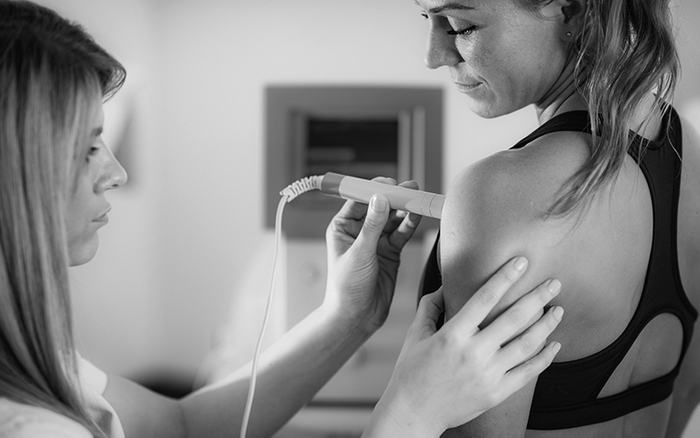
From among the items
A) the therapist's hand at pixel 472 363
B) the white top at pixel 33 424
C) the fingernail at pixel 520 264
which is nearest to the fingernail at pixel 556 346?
the therapist's hand at pixel 472 363

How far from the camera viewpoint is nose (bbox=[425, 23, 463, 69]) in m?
0.77

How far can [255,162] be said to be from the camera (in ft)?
8.93

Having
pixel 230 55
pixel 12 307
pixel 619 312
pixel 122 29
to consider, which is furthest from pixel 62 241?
pixel 230 55

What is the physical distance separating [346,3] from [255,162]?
791mm

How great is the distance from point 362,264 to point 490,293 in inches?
14.0

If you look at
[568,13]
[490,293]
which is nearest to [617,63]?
[568,13]

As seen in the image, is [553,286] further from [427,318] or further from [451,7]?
[451,7]

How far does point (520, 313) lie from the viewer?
0.64 m

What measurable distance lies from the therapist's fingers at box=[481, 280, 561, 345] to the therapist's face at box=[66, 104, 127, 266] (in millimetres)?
487

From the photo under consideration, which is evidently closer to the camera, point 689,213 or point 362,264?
point 689,213

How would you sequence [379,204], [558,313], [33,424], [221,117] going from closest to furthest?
[33,424], [558,313], [379,204], [221,117]

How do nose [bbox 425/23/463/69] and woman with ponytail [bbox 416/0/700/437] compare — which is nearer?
woman with ponytail [bbox 416/0/700/437]

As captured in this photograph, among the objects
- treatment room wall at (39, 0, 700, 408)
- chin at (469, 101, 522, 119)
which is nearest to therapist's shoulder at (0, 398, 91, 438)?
chin at (469, 101, 522, 119)

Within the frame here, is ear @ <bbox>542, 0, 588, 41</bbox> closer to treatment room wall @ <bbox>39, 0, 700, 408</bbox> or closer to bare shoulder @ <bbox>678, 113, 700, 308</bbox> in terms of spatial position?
bare shoulder @ <bbox>678, 113, 700, 308</bbox>
